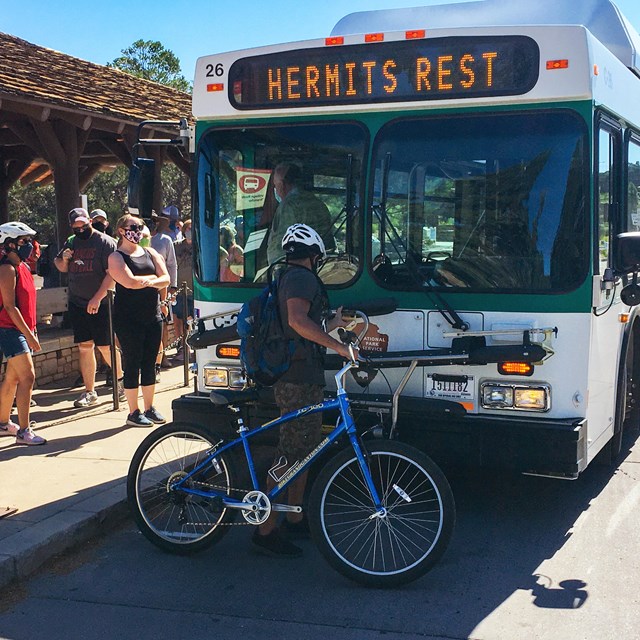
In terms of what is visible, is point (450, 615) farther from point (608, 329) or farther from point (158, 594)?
point (608, 329)

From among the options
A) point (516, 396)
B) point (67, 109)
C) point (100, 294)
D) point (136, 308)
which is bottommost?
point (516, 396)

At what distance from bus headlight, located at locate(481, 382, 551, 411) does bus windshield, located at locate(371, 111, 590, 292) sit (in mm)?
559

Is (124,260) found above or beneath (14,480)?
above

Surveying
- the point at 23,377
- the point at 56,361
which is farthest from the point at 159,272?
the point at 56,361

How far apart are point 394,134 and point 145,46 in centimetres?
3494

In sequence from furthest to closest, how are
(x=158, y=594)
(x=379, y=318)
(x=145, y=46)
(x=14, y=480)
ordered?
(x=145, y=46) < (x=14, y=480) < (x=379, y=318) < (x=158, y=594)

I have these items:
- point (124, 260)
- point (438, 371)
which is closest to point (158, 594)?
point (438, 371)

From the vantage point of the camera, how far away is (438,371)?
5.37 meters

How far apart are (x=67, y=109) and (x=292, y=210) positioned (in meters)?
6.49

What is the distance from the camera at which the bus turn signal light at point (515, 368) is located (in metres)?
5.09

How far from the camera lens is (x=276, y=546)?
5.05m

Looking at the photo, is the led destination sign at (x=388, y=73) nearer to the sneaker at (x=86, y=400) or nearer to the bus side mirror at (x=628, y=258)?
the bus side mirror at (x=628, y=258)

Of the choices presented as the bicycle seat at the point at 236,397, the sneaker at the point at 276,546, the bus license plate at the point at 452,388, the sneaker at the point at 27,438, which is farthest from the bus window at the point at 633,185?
the sneaker at the point at 27,438

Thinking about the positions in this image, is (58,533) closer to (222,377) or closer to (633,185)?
(222,377)
